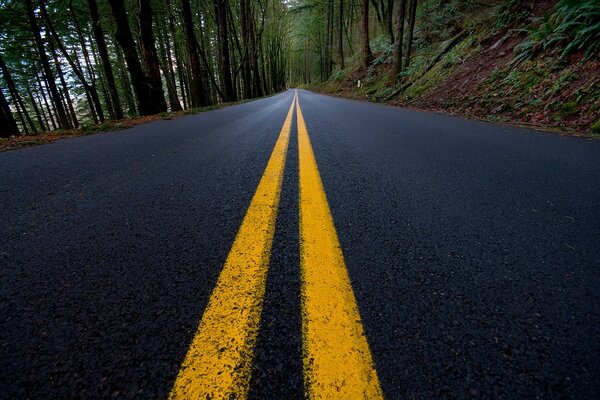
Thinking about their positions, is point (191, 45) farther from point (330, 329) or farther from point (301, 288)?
point (330, 329)

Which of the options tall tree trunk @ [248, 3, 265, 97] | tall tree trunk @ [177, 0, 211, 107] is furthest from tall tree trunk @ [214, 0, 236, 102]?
tall tree trunk @ [248, 3, 265, 97]

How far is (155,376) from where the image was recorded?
71 centimetres

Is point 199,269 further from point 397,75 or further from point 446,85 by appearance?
point 397,75

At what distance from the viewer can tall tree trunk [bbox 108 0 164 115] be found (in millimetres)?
8977

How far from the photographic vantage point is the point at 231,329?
33.2 inches

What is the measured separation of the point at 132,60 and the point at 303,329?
11.0 meters

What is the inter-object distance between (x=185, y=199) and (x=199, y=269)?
0.89 m

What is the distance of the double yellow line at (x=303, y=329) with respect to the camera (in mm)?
684

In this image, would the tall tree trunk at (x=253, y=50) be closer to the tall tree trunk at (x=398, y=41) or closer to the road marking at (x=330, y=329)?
the tall tree trunk at (x=398, y=41)

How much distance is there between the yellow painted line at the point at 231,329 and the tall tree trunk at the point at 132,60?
10122mm

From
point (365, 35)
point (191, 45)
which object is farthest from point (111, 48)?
point (365, 35)

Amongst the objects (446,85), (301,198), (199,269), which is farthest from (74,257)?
(446,85)

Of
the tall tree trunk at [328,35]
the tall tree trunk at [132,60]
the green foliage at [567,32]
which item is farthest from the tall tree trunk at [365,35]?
the tall tree trunk at [132,60]

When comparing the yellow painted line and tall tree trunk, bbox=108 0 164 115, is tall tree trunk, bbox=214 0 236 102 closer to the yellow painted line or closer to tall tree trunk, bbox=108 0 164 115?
tall tree trunk, bbox=108 0 164 115
